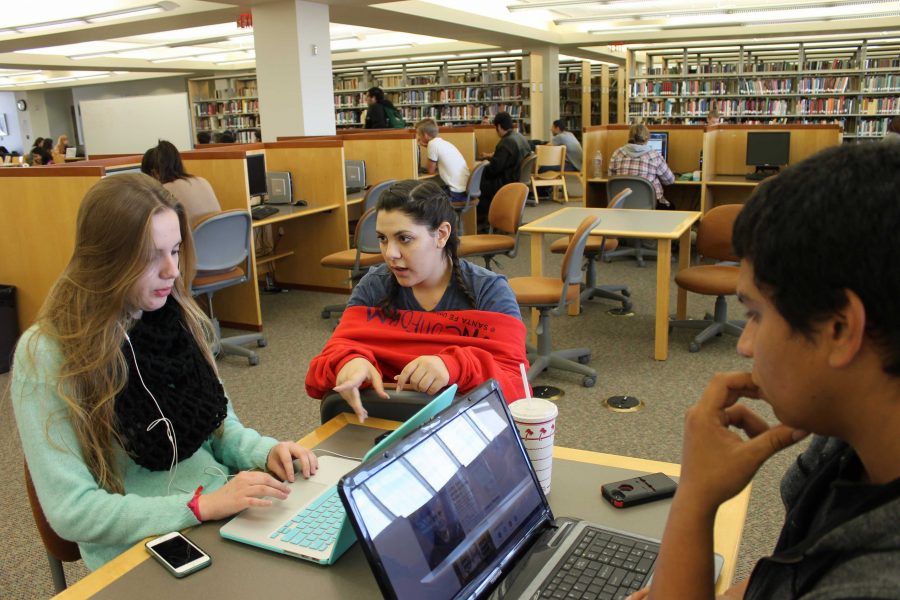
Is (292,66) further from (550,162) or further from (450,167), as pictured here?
(550,162)

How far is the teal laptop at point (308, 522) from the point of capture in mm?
1021

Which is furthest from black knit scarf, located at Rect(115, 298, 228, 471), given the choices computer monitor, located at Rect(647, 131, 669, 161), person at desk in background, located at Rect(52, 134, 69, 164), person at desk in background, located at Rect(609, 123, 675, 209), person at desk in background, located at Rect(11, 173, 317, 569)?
person at desk in background, located at Rect(52, 134, 69, 164)

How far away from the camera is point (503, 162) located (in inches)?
311

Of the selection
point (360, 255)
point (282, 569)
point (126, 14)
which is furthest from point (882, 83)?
point (282, 569)

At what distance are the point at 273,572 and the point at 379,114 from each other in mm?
7776

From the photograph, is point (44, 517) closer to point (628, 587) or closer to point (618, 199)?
point (628, 587)

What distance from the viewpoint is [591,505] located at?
1181mm

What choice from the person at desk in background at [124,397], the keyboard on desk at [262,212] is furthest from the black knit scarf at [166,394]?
the keyboard on desk at [262,212]

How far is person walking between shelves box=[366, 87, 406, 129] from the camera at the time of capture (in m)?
8.34

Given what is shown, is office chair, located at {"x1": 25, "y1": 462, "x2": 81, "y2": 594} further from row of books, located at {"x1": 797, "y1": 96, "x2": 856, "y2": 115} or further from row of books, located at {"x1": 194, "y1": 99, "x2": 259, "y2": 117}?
row of books, located at {"x1": 194, "y1": 99, "x2": 259, "y2": 117}

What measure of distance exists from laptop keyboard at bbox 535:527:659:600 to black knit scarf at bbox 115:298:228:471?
744mm

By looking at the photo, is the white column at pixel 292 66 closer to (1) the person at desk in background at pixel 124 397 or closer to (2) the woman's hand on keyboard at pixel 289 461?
(1) the person at desk in background at pixel 124 397

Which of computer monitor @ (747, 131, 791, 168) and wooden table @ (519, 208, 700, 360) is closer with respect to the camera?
wooden table @ (519, 208, 700, 360)

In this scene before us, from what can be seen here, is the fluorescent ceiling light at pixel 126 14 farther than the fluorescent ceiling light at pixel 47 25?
No
